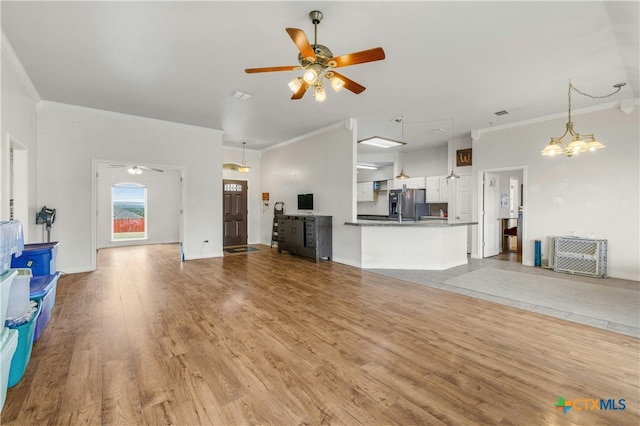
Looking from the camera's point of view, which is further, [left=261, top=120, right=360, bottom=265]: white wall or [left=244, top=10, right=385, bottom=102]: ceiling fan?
[left=261, top=120, right=360, bottom=265]: white wall

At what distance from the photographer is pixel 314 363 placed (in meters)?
2.25

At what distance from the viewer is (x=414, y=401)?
5.96ft

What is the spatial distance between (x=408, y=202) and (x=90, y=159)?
7.53m

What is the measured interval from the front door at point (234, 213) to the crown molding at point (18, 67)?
4.51 metres

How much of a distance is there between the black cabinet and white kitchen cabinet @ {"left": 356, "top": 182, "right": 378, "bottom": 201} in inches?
165

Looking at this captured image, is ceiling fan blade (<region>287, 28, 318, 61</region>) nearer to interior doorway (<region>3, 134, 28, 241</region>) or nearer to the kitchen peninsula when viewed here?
the kitchen peninsula

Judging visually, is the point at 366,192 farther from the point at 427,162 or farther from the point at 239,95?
the point at 239,95

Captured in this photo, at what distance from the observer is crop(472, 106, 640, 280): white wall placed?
4766 mm

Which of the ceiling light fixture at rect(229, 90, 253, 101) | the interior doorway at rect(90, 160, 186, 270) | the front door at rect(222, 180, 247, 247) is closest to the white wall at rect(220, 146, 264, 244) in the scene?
the front door at rect(222, 180, 247, 247)

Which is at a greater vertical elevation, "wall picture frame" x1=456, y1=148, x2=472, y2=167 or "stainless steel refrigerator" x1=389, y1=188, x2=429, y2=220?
"wall picture frame" x1=456, y1=148, x2=472, y2=167

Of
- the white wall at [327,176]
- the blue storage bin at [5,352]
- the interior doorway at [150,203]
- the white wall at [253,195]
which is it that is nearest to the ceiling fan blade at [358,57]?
the blue storage bin at [5,352]

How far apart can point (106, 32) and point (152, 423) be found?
3621 millimetres

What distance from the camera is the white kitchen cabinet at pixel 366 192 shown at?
1017 cm

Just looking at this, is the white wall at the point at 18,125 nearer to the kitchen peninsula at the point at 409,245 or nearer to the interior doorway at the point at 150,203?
the interior doorway at the point at 150,203
